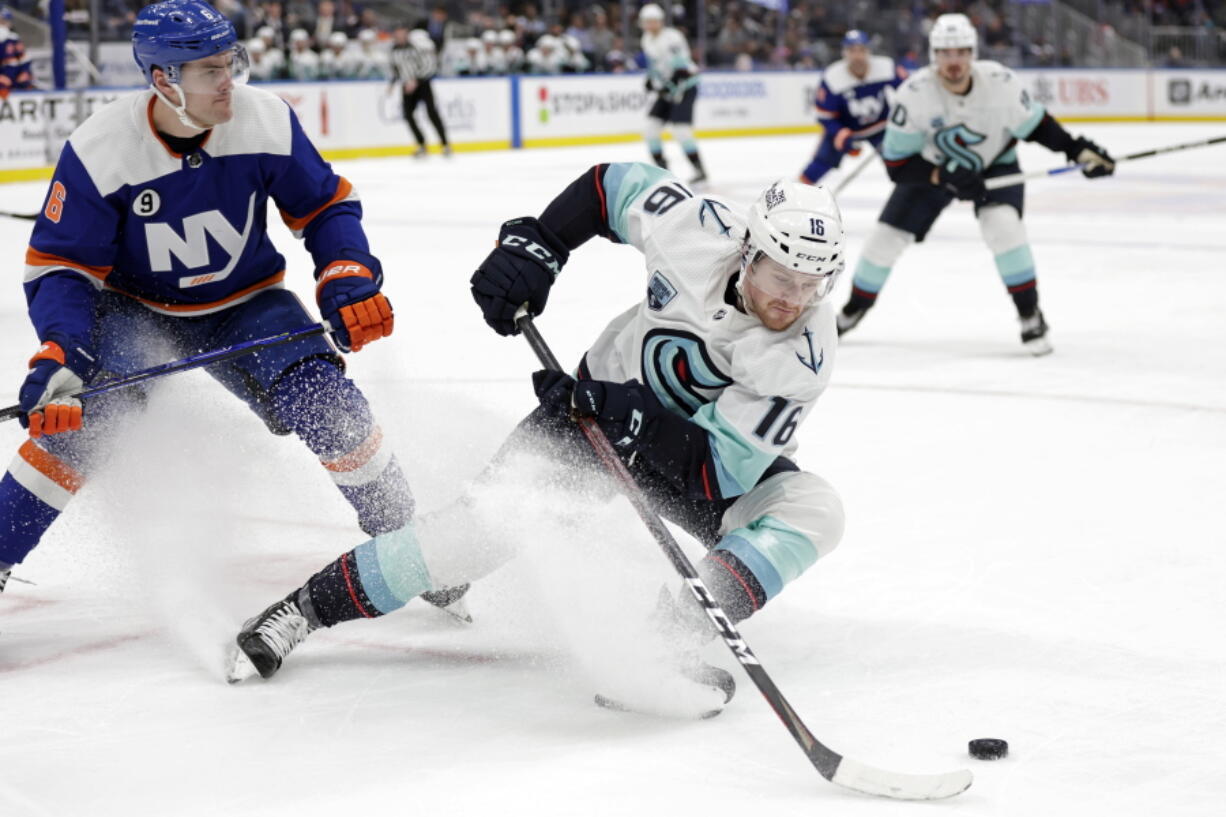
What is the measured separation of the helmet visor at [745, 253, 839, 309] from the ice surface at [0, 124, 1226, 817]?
52cm

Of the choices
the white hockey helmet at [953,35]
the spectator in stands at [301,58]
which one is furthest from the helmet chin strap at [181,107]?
the spectator in stands at [301,58]

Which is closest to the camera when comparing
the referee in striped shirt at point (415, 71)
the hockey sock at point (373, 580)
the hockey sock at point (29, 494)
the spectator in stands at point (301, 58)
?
the hockey sock at point (373, 580)

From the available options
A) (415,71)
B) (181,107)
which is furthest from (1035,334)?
(415,71)

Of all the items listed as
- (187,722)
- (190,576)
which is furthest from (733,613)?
(190,576)

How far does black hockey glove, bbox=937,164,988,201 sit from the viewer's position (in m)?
5.63

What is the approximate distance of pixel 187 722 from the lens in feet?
8.23

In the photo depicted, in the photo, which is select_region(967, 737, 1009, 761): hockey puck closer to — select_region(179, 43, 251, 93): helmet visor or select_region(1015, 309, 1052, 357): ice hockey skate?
select_region(179, 43, 251, 93): helmet visor

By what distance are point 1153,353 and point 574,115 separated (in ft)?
36.4

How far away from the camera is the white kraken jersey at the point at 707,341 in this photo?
8.43 ft

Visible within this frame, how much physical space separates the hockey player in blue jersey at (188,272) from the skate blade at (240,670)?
1.36 feet

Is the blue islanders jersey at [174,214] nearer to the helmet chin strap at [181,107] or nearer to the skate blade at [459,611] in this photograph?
the helmet chin strap at [181,107]

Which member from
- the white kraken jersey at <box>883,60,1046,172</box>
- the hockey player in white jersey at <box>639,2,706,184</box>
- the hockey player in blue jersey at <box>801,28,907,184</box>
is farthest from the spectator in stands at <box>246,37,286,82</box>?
the white kraken jersey at <box>883,60,1046,172</box>

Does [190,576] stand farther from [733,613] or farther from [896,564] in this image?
[896,564]

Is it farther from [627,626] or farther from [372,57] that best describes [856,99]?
[627,626]
